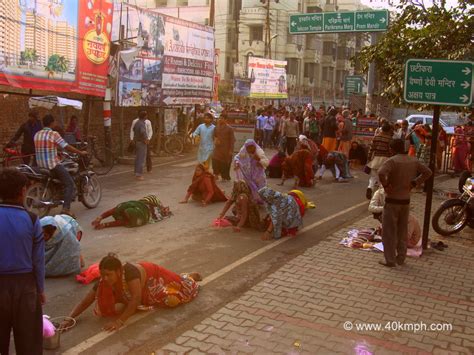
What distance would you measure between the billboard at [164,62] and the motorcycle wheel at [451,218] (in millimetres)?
10386

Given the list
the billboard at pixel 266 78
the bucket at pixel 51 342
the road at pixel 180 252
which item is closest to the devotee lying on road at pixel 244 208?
the road at pixel 180 252

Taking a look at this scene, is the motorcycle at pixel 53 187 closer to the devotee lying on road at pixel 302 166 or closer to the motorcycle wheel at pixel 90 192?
the motorcycle wheel at pixel 90 192

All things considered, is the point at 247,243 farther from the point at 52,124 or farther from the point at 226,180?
the point at 226,180

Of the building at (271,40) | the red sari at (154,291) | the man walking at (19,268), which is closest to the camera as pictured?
the man walking at (19,268)

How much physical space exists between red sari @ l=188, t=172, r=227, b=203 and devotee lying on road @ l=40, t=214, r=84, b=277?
14.0 feet

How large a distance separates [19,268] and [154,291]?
1.88 meters

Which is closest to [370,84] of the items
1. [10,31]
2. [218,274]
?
[10,31]

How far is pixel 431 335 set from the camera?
4.76 m

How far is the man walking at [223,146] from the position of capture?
40.5 feet

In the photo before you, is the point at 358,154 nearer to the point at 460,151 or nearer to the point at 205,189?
the point at 460,151

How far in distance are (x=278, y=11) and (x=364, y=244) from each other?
146 feet

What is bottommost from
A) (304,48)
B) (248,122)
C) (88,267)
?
(88,267)

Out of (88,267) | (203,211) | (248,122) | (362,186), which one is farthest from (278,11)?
(88,267)

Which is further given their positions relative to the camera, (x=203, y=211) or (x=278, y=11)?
(x=278, y=11)
